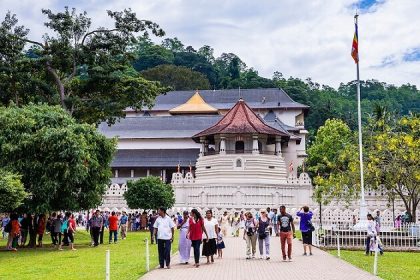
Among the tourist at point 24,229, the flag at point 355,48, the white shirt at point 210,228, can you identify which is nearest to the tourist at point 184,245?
the white shirt at point 210,228

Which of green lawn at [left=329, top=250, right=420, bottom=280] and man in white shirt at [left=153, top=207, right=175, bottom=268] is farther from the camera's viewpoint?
man in white shirt at [left=153, top=207, right=175, bottom=268]

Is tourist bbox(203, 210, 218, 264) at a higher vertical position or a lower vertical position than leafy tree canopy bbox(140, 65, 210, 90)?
lower

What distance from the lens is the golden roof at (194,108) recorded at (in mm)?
81925

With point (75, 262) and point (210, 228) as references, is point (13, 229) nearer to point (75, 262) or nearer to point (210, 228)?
point (75, 262)

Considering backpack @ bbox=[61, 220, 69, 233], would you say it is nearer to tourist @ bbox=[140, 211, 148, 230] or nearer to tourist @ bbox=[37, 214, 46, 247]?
tourist @ bbox=[37, 214, 46, 247]

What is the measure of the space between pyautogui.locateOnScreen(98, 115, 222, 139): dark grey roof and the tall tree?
36035mm

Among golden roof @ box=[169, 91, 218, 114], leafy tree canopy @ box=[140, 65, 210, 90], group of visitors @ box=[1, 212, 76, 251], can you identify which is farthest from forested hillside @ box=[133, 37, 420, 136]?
group of visitors @ box=[1, 212, 76, 251]

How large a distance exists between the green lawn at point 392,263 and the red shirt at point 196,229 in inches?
177

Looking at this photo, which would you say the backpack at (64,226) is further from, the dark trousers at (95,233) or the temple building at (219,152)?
the temple building at (219,152)

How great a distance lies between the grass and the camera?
14.7 metres

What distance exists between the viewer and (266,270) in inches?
579

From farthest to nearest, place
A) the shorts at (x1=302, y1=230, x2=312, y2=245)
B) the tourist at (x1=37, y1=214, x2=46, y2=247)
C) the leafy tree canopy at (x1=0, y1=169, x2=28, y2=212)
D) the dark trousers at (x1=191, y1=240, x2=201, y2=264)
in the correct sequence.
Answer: the tourist at (x1=37, y1=214, x2=46, y2=247) → the leafy tree canopy at (x1=0, y1=169, x2=28, y2=212) → the shorts at (x1=302, y1=230, x2=312, y2=245) → the dark trousers at (x1=191, y1=240, x2=201, y2=264)

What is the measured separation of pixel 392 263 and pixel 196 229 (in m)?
6.46

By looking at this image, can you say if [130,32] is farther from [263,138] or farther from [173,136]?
[173,136]
